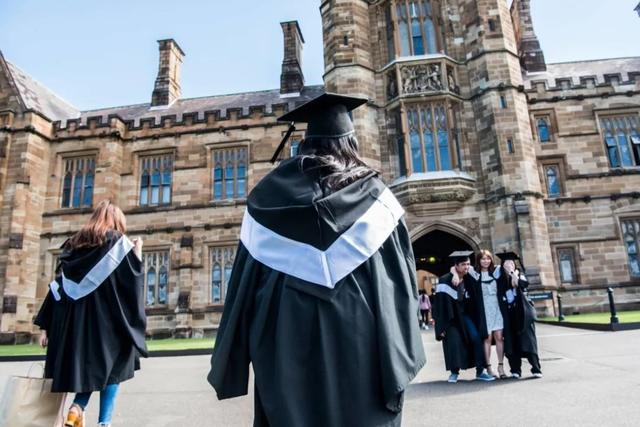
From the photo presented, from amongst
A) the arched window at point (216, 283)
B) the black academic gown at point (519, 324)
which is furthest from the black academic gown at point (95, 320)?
the arched window at point (216, 283)

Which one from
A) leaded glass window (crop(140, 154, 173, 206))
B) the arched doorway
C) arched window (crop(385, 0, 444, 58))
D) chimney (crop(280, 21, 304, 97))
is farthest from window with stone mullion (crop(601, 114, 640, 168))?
leaded glass window (crop(140, 154, 173, 206))

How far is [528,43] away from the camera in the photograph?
21.7 meters

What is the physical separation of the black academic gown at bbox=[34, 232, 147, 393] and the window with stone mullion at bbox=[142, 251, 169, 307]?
14.0 m

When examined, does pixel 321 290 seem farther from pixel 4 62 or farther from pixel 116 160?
pixel 4 62

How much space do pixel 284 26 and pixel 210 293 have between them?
45.7 feet

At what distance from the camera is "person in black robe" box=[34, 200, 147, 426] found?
3340 millimetres

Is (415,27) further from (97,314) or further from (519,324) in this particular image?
(97,314)

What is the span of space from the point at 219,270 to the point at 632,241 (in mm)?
15090

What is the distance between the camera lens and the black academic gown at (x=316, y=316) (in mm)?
1688

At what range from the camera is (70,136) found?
1861 cm

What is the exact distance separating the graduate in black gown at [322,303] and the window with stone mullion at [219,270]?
50.1ft

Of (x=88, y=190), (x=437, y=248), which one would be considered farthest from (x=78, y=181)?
(x=437, y=248)

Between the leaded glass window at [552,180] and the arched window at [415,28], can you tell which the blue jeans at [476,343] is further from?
the leaded glass window at [552,180]

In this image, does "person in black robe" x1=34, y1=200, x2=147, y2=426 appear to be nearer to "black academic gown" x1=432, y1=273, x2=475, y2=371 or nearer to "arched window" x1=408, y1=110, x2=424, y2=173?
"black academic gown" x1=432, y1=273, x2=475, y2=371
